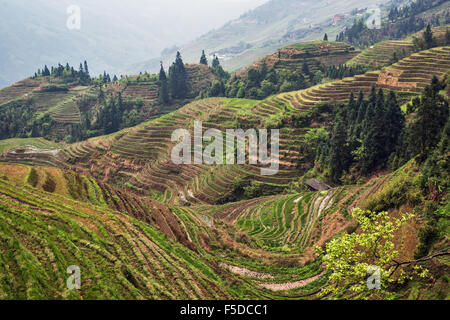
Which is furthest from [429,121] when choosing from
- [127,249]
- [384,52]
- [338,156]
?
[384,52]

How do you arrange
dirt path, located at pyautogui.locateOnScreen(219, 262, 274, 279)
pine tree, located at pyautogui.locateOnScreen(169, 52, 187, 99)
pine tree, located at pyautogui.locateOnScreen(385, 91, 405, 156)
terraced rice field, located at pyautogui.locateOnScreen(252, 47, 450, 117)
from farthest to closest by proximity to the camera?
pine tree, located at pyautogui.locateOnScreen(169, 52, 187, 99) < terraced rice field, located at pyautogui.locateOnScreen(252, 47, 450, 117) < pine tree, located at pyautogui.locateOnScreen(385, 91, 405, 156) < dirt path, located at pyautogui.locateOnScreen(219, 262, 274, 279)

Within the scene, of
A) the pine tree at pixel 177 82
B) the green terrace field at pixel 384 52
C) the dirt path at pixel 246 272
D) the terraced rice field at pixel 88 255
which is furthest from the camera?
the pine tree at pixel 177 82

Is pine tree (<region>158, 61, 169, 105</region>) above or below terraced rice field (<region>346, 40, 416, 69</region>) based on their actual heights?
below

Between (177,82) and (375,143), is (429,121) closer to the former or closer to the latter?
(375,143)

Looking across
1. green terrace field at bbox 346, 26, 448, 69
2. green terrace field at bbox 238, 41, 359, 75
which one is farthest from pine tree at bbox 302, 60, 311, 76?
green terrace field at bbox 346, 26, 448, 69

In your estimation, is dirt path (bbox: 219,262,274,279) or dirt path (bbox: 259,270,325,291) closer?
dirt path (bbox: 259,270,325,291)

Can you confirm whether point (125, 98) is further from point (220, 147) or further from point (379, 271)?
point (379, 271)

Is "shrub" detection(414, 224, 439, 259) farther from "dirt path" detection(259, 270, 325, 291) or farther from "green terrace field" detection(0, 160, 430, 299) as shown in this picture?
"dirt path" detection(259, 270, 325, 291)

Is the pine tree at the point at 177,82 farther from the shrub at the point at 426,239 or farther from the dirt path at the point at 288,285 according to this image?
the shrub at the point at 426,239

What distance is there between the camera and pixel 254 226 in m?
28.0

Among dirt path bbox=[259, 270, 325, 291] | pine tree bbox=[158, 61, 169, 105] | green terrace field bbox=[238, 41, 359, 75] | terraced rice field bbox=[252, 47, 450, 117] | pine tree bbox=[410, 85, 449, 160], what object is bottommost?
dirt path bbox=[259, 270, 325, 291]

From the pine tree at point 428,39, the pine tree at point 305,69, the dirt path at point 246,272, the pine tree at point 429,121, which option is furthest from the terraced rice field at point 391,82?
the dirt path at point 246,272

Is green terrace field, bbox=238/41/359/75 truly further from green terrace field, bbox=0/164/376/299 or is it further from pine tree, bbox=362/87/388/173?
green terrace field, bbox=0/164/376/299

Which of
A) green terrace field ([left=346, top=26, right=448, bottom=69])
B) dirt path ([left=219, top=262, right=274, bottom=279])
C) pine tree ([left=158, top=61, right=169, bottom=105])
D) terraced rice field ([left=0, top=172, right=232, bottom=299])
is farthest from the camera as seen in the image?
pine tree ([left=158, top=61, right=169, bottom=105])
